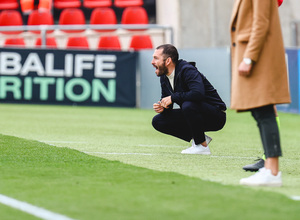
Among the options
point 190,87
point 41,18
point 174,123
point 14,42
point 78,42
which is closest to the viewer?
point 190,87

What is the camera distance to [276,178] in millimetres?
5539

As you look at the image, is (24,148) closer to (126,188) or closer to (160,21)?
(126,188)

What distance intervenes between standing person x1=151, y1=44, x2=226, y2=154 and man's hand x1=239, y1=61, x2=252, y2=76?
7.22 feet

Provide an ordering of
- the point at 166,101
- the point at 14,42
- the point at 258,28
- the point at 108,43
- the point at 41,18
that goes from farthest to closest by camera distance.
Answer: the point at 41,18 < the point at 14,42 < the point at 108,43 < the point at 166,101 < the point at 258,28

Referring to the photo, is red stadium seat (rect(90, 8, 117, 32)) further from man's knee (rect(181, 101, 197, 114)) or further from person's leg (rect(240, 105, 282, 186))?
person's leg (rect(240, 105, 282, 186))

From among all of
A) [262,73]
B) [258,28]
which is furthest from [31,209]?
[258,28]

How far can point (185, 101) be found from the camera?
7.73 meters

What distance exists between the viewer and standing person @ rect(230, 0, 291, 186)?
5418mm

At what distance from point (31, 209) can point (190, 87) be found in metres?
3.50

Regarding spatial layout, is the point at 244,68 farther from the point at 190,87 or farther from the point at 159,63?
the point at 159,63

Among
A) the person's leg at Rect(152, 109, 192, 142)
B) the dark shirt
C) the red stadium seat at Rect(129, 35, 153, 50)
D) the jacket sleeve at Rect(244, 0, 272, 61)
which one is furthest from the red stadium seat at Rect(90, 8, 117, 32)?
the jacket sleeve at Rect(244, 0, 272, 61)

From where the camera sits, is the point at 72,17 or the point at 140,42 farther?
the point at 72,17

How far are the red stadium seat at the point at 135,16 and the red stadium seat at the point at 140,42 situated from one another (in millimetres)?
2022

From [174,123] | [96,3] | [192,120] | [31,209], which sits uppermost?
[31,209]
